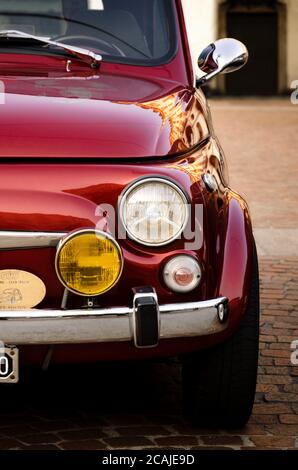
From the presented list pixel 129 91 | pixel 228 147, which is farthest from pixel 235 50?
pixel 228 147

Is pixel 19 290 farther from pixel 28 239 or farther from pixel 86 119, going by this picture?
pixel 86 119

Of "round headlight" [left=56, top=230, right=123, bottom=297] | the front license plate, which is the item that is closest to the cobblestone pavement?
the front license plate

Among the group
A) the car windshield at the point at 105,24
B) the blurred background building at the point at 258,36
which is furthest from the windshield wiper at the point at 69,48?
the blurred background building at the point at 258,36

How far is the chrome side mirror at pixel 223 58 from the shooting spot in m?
4.25

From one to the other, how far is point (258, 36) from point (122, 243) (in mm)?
28628

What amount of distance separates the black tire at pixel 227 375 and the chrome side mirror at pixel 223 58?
1.07 m

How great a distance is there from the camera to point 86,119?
10.6 ft

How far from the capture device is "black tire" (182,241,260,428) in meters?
3.38

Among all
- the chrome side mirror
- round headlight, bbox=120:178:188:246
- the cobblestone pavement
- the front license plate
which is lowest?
the cobblestone pavement

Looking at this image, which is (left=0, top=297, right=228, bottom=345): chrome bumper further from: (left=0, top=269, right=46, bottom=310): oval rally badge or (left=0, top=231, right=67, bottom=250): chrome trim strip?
(left=0, top=231, right=67, bottom=250): chrome trim strip

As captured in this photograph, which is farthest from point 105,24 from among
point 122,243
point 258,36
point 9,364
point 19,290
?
point 258,36

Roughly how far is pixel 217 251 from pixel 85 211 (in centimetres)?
47

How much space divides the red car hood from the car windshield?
1.55 feet
